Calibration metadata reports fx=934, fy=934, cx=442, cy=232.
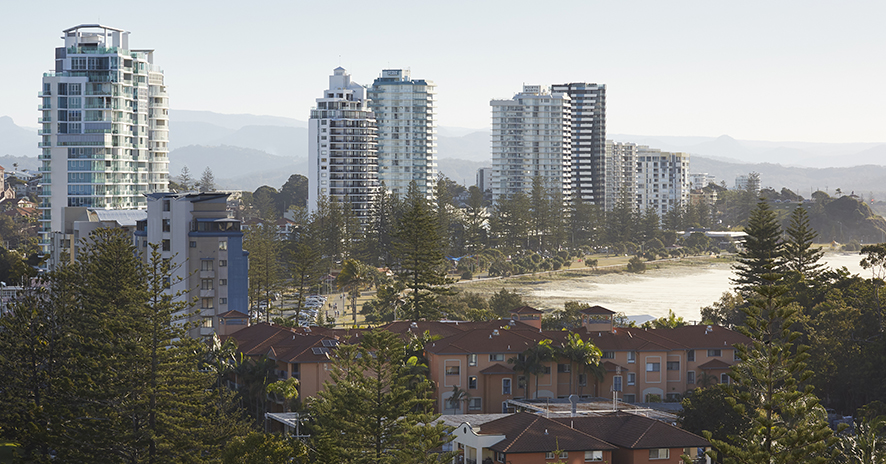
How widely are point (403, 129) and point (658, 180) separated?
58352 millimetres

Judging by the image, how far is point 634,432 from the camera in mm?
29734

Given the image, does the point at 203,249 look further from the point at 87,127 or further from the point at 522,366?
the point at 87,127

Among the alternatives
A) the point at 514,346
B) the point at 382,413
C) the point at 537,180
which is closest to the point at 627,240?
the point at 537,180

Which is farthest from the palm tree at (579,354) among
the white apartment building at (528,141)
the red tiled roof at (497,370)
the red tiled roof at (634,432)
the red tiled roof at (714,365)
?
the white apartment building at (528,141)

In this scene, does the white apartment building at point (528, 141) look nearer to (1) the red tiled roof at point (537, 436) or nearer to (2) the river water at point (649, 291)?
(2) the river water at point (649, 291)

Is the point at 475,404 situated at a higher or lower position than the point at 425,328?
lower

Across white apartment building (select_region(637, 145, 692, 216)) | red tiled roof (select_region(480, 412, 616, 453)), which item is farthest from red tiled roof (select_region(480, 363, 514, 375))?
white apartment building (select_region(637, 145, 692, 216))

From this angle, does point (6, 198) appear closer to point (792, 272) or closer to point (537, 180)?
point (537, 180)

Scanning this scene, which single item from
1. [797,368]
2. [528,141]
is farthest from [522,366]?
[528,141]

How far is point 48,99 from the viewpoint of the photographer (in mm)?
78562

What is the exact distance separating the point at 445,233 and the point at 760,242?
4657cm

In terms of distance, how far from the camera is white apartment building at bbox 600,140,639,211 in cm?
15838

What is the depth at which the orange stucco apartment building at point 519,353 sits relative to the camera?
3759 centimetres

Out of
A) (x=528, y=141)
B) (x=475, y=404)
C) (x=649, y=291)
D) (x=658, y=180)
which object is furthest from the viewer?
(x=658, y=180)
